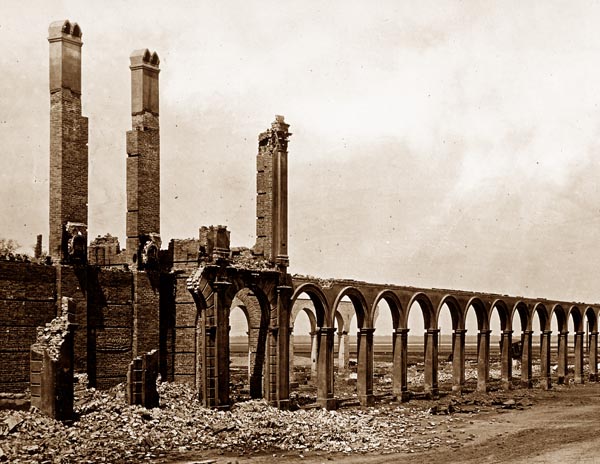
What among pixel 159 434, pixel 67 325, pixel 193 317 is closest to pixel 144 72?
pixel 193 317

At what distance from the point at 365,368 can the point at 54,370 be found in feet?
43.6

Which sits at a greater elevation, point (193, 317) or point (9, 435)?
point (193, 317)

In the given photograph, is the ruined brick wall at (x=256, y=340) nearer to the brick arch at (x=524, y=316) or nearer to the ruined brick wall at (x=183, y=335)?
the ruined brick wall at (x=183, y=335)

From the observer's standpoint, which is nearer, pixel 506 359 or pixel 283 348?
pixel 283 348

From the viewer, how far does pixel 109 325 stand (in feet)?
82.8

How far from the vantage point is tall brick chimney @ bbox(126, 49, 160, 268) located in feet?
87.9

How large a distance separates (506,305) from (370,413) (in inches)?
588

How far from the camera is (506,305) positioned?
40562 millimetres

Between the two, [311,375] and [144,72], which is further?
[311,375]

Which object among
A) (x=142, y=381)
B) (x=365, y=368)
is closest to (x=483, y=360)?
(x=365, y=368)

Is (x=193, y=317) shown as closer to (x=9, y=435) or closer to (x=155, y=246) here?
(x=155, y=246)

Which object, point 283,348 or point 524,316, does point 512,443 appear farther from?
point 524,316

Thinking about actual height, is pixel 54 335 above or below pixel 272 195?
below

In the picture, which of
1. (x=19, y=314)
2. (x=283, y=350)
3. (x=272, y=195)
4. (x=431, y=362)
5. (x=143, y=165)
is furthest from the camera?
(x=431, y=362)
